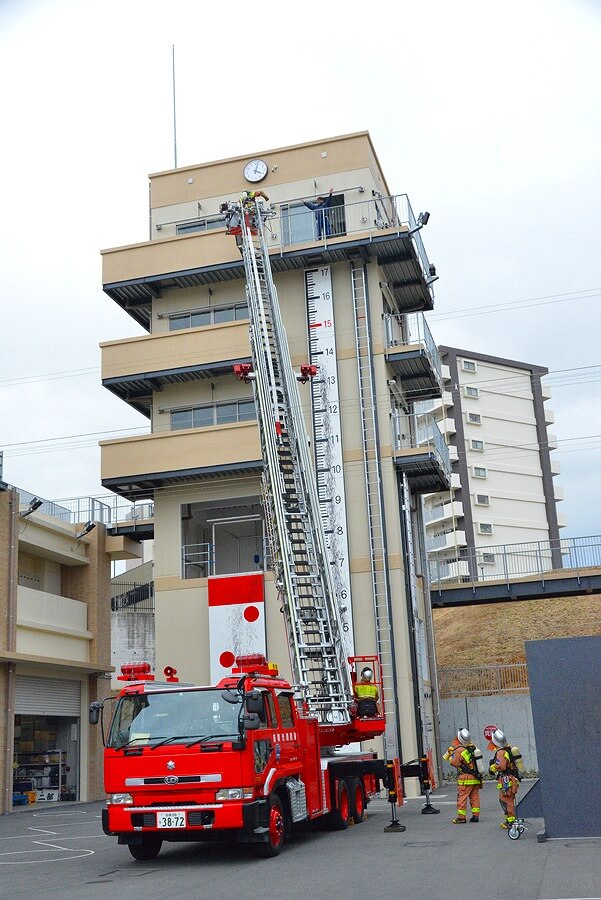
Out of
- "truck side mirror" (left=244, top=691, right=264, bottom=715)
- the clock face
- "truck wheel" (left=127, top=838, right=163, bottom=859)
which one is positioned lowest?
"truck wheel" (left=127, top=838, right=163, bottom=859)

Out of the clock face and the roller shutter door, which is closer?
the roller shutter door

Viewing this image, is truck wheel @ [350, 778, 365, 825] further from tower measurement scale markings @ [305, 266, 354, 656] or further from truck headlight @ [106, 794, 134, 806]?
tower measurement scale markings @ [305, 266, 354, 656]

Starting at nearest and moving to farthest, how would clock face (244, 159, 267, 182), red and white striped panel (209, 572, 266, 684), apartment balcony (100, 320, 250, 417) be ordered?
red and white striped panel (209, 572, 266, 684), apartment balcony (100, 320, 250, 417), clock face (244, 159, 267, 182)

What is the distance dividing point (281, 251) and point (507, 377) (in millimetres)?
47329

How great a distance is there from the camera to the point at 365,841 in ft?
53.0

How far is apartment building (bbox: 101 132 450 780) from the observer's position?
2991 centimetres

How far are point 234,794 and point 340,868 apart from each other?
5.60 ft

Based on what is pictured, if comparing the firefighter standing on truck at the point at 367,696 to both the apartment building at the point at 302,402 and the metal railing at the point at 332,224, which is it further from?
the metal railing at the point at 332,224

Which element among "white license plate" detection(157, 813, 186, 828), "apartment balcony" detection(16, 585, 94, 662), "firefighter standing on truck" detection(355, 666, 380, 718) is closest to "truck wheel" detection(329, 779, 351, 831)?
"firefighter standing on truck" detection(355, 666, 380, 718)

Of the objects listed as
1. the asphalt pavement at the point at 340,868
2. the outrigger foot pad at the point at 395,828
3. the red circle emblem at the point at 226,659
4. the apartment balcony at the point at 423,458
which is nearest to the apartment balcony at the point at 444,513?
the apartment balcony at the point at 423,458

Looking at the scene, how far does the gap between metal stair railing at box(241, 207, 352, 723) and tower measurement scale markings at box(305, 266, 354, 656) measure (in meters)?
8.07

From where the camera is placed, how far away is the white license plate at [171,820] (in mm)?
13859

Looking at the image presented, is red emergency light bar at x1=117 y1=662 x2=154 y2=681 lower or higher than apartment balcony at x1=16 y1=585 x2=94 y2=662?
lower

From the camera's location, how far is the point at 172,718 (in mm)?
14539
